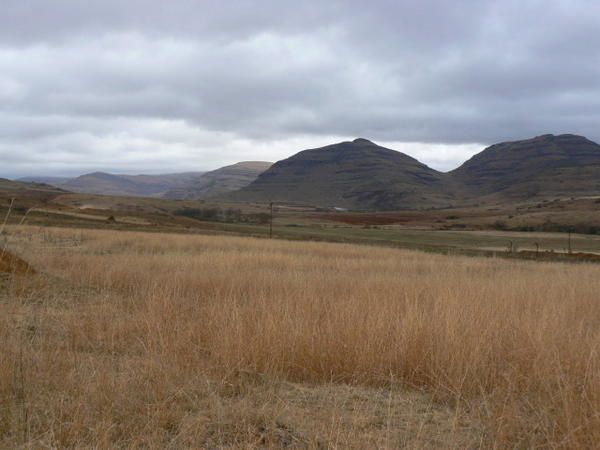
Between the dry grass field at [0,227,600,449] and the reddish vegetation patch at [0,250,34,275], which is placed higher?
the reddish vegetation patch at [0,250,34,275]

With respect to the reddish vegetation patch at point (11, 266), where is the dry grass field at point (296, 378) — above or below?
below

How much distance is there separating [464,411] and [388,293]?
5426 millimetres

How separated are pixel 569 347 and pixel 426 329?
1319 mm

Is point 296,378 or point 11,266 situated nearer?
point 296,378

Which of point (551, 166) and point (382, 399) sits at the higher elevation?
point (551, 166)

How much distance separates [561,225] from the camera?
6575 cm

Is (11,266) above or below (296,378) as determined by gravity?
above

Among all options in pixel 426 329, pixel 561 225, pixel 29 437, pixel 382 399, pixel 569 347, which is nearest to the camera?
pixel 29 437

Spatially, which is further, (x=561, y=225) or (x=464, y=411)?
(x=561, y=225)

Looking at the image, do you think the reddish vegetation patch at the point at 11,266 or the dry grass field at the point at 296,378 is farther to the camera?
the reddish vegetation patch at the point at 11,266

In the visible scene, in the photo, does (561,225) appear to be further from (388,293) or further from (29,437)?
(29,437)

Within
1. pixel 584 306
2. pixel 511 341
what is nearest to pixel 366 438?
pixel 511 341

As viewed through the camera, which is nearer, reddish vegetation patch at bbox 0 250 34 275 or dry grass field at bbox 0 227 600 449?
dry grass field at bbox 0 227 600 449

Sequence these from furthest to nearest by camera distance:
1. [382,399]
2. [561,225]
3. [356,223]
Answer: [356,223] → [561,225] → [382,399]
